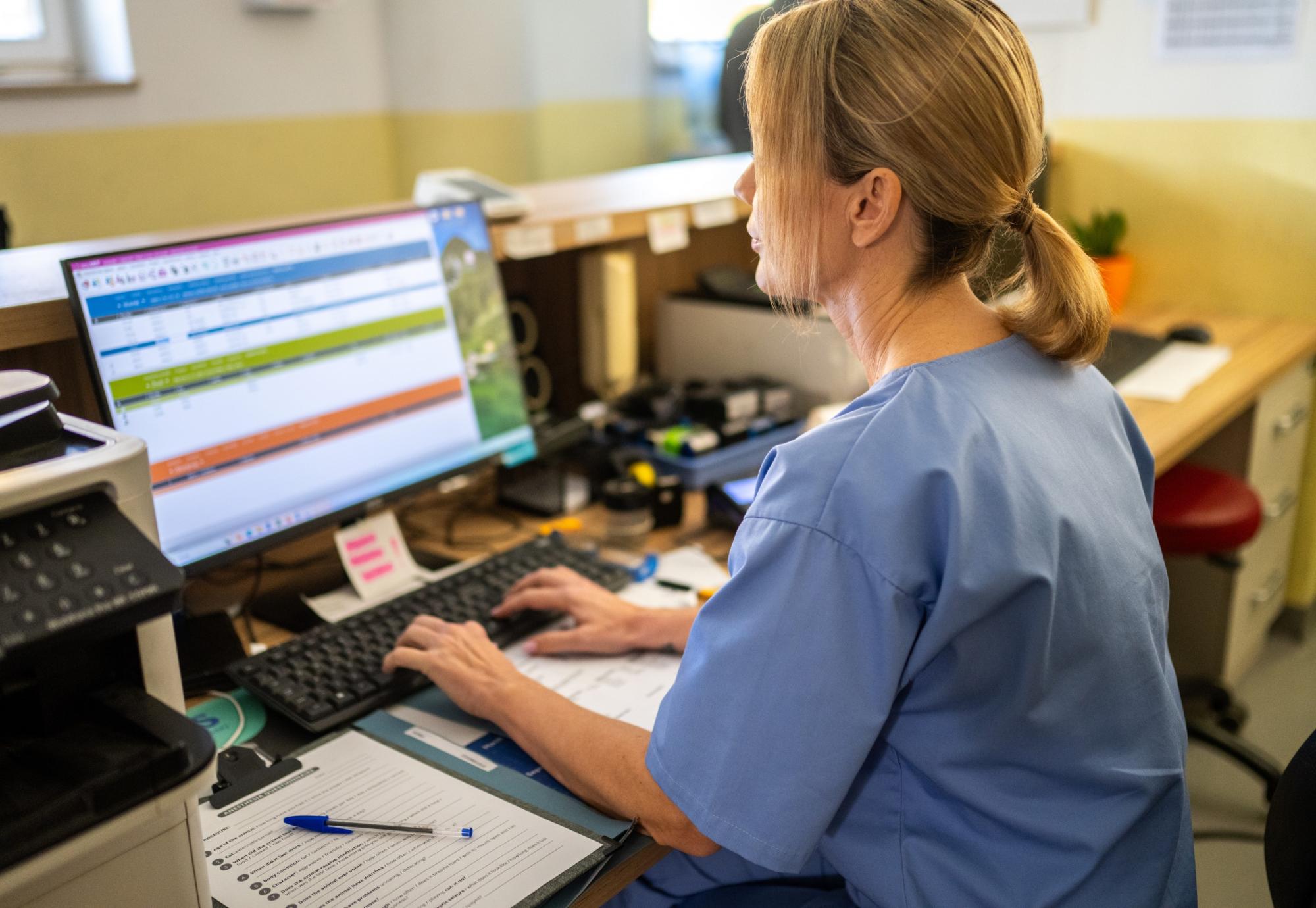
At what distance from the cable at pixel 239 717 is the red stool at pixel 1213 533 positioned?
1.54 metres

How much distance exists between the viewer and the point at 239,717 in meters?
1.09

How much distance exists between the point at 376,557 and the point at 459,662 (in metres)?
0.33

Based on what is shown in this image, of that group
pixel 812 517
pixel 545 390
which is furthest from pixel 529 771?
pixel 545 390

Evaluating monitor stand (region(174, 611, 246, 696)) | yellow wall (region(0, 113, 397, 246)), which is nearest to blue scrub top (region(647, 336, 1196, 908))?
monitor stand (region(174, 611, 246, 696))

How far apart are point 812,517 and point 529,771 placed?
0.38 meters

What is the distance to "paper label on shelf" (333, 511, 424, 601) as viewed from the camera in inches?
52.7

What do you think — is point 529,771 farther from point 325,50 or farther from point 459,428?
point 325,50

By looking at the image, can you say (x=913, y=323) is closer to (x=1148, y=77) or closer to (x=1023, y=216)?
(x=1023, y=216)

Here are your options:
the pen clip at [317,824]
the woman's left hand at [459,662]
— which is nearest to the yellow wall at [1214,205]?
the woman's left hand at [459,662]

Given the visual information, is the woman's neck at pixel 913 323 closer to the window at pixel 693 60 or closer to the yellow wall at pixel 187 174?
the yellow wall at pixel 187 174

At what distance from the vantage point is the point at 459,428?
1.43 metres

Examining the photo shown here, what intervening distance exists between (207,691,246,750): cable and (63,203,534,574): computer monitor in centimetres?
13

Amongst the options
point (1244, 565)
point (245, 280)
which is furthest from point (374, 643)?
point (1244, 565)

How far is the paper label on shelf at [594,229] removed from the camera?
158 cm
